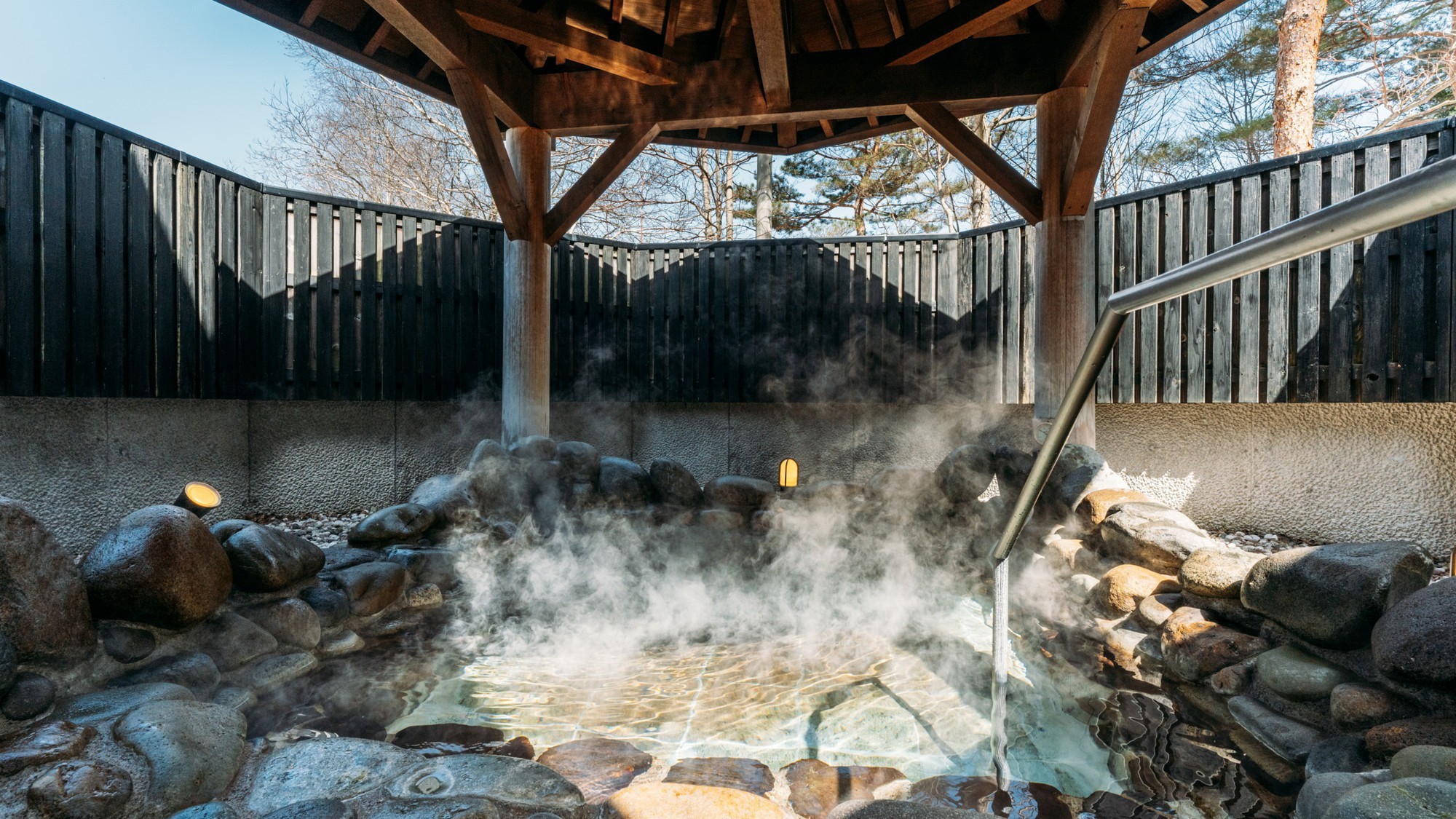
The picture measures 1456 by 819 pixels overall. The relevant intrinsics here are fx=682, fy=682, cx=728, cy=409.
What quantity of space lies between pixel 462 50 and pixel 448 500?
2897 mm

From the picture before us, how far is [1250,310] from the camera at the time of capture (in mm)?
4691

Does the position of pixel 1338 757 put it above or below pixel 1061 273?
below

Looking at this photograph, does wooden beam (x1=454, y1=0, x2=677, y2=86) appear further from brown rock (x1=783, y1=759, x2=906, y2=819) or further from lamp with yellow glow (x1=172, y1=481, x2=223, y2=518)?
brown rock (x1=783, y1=759, x2=906, y2=819)

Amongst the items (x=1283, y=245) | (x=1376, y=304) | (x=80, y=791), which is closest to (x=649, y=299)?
(x=1376, y=304)

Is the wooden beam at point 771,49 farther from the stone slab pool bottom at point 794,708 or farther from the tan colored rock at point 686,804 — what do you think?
the tan colored rock at point 686,804

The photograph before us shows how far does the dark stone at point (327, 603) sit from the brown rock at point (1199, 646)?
4.06 m

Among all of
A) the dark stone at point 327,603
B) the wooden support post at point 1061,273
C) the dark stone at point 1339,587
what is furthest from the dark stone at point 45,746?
the wooden support post at point 1061,273

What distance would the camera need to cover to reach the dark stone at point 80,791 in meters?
1.86

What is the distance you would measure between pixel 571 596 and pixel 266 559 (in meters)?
1.77

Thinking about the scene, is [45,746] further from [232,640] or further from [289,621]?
[289,621]

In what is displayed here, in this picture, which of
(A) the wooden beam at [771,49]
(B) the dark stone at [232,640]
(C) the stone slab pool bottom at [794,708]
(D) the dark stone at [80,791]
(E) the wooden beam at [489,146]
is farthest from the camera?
(E) the wooden beam at [489,146]

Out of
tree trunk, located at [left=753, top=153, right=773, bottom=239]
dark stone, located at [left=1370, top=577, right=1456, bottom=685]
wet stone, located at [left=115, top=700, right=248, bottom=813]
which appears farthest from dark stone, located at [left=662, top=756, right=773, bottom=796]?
tree trunk, located at [left=753, top=153, right=773, bottom=239]

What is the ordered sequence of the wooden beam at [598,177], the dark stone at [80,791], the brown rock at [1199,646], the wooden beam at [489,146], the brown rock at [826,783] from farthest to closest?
1. the wooden beam at [598,177]
2. the wooden beam at [489,146]
3. the brown rock at [1199,646]
4. the brown rock at [826,783]
5. the dark stone at [80,791]

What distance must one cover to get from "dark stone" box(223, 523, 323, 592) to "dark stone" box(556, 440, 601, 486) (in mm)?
1950
